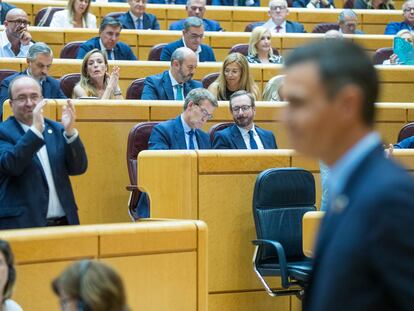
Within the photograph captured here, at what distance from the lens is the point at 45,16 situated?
27.5 ft

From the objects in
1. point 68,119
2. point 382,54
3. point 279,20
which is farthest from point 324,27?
point 68,119

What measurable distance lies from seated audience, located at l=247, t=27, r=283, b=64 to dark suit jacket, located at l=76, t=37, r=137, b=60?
37.5 inches

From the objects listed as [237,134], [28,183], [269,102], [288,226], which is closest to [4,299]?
[28,183]

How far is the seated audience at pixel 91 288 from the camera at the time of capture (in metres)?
2.08

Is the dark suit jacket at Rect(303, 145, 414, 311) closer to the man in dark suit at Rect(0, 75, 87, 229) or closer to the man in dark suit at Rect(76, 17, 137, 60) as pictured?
the man in dark suit at Rect(0, 75, 87, 229)

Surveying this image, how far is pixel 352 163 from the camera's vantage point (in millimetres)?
1324

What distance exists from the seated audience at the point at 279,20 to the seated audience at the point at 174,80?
2594 mm

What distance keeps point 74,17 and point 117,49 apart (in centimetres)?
93

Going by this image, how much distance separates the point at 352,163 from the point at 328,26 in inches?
321

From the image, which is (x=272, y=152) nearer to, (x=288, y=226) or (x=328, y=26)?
(x=288, y=226)

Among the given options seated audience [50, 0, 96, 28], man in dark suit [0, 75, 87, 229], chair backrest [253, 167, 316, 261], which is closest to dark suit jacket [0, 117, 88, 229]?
man in dark suit [0, 75, 87, 229]

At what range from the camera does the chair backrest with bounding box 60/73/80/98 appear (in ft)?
20.8

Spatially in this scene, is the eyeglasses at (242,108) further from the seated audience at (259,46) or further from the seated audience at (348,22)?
the seated audience at (348,22)

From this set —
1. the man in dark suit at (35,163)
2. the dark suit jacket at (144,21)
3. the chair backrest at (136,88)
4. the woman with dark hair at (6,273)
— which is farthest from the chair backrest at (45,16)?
the woman with dark hair at (6,273)
